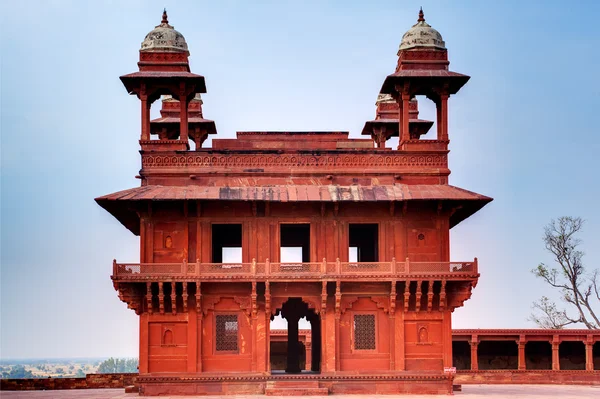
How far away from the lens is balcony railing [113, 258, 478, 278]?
115 feet

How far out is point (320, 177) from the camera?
36656 mm

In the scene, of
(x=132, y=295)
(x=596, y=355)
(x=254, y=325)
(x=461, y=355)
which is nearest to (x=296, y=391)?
(x=254, y=325)

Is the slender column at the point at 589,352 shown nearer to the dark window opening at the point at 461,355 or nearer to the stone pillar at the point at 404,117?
the dark window opening at the point at 461,355

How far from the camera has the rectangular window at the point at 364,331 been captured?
35.9 m

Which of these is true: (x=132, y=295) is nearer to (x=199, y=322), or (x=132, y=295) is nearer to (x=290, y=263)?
(x=199, y=322)

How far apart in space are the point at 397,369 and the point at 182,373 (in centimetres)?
716

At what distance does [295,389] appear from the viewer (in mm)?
34312

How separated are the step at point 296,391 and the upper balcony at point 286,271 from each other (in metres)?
3.62

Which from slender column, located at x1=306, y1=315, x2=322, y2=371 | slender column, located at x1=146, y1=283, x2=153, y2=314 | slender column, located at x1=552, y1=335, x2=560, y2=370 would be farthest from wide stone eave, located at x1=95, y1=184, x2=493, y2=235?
slender column, located at x1=552, y1=335, x2=560, y2=370

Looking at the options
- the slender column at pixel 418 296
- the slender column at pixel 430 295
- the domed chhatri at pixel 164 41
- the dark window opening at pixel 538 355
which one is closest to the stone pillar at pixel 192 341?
the slender column at pixel 418 296

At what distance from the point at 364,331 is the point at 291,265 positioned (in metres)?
3.43

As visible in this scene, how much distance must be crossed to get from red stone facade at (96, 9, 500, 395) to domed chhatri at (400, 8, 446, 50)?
1.38 metres

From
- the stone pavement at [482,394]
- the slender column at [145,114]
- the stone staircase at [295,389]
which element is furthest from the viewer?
the slender column at [145,114]

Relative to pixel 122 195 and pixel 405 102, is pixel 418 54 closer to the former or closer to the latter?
pixel 405 102
